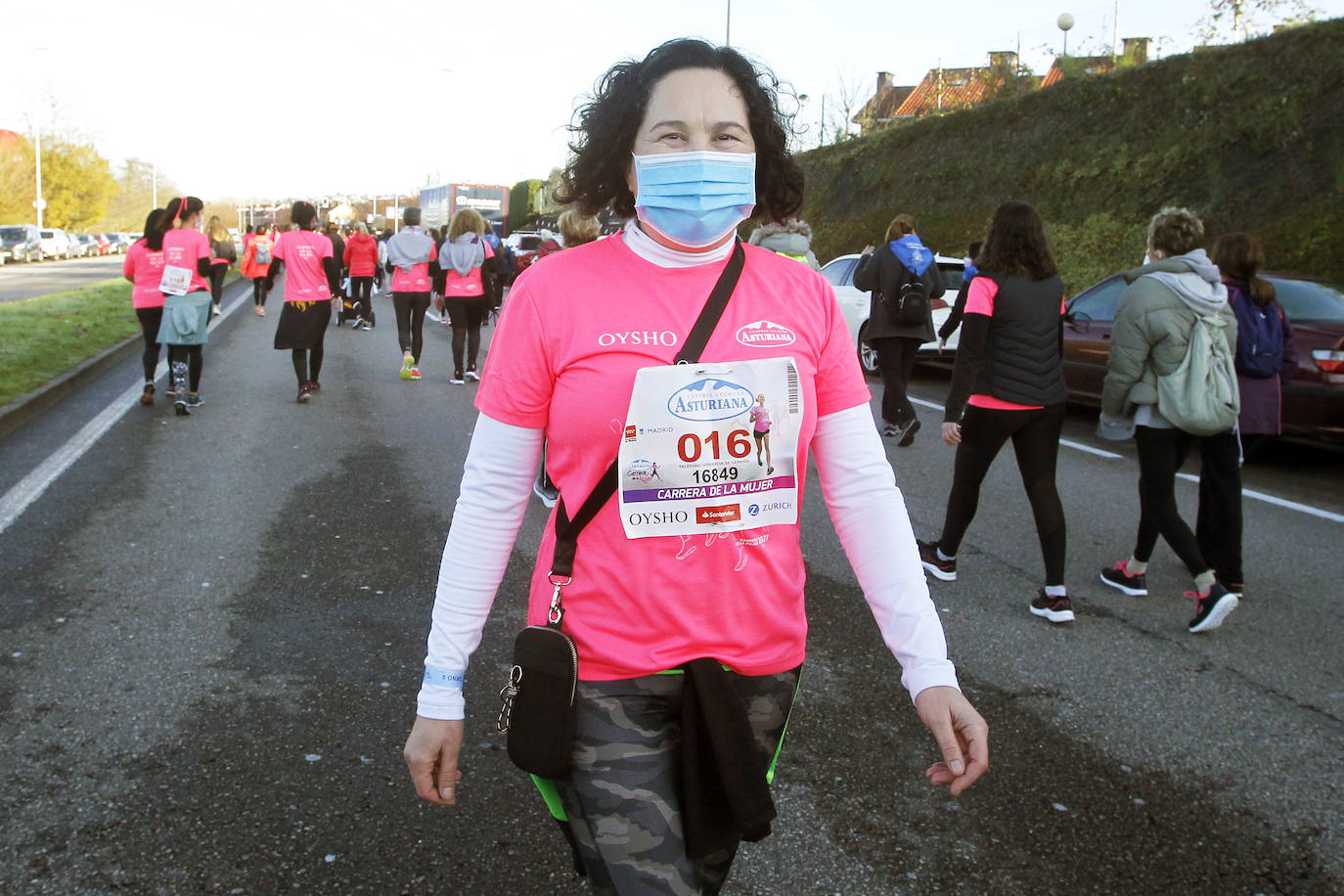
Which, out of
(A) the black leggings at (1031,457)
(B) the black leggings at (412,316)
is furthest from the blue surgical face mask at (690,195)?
(B) the black leggings at (412,316)

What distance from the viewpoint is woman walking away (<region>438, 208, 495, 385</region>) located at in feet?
40.0

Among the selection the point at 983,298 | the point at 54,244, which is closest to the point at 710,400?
the point at 983,298

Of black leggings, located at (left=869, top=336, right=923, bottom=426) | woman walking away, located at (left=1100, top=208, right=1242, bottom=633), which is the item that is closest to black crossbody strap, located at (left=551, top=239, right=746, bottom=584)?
woman walking away, located at (left=1100, top=208, right=1242, bottom=633)

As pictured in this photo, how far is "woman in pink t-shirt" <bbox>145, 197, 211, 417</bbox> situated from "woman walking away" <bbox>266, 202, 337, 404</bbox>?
0.86 m

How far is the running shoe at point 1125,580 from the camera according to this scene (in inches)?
222

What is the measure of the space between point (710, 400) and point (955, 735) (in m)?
0.65

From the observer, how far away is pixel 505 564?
1813mm

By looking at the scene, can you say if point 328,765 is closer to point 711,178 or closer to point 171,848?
point 171,848

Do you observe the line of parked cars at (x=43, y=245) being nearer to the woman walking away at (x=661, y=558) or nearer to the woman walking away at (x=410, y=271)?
the woman walking away at (x=410, y=271)

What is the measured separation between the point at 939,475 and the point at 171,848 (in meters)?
6.54

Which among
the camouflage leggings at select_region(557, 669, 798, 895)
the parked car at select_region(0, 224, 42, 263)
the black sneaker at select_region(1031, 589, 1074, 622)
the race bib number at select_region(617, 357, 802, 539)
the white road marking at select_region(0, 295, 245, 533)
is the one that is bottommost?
the black sneaker at select_region(1031, 589, 1074, 622)

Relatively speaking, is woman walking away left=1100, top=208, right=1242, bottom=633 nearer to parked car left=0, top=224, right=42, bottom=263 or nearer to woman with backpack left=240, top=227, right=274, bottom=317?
woman with backpack left=240, top=227, right=274, bottom=317

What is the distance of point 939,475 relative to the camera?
8.56 metres

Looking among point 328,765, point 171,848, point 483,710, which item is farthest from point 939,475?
point 171,848
